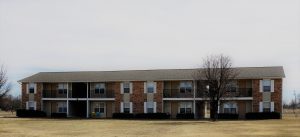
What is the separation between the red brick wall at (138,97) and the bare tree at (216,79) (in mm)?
8616

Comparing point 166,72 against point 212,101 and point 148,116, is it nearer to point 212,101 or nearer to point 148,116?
point 148,116

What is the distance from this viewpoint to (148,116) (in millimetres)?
53812

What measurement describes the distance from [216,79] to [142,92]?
42.0 ft

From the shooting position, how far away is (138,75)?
5850 cm

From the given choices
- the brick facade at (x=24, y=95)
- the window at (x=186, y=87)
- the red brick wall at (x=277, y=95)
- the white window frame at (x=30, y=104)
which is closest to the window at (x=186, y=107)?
the window at (x=186, y=87)

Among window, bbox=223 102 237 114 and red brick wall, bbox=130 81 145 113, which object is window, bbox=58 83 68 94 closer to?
red brick wall, bbox=130 81 145 113

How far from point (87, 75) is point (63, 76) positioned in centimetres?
336

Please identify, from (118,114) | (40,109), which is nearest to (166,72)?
(118,114)

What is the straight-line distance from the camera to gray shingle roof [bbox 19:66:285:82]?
2076 inches

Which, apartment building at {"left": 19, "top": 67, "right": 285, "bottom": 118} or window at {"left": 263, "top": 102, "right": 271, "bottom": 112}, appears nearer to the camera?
window at {"left": 263, "top": 102, "right": 271, "bottom": 112}

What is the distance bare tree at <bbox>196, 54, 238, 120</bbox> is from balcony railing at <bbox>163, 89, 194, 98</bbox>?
4.44 m

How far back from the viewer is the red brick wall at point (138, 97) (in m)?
56.4

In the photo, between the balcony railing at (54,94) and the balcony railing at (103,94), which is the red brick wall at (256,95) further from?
the balcony railing at (54,94)

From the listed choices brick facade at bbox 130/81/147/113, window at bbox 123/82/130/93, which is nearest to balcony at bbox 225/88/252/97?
brick facade at bbox 130/81/147/113
